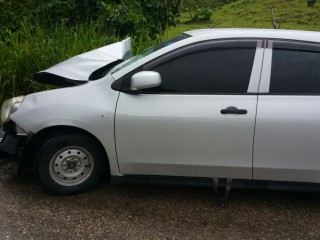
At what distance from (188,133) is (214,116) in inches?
10.5

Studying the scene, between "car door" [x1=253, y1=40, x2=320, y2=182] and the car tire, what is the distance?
56.6 inches

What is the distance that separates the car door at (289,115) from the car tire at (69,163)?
1.44 m

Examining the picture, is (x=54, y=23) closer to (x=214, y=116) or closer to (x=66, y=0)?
(x=66, y=0)

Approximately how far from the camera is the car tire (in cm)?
419

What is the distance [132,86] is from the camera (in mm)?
4008

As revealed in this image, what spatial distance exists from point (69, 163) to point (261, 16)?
1343cm

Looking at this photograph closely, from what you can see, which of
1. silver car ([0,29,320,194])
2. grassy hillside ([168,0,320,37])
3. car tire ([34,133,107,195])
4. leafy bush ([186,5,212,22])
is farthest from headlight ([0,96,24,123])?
leafy bush ([186,5,212,22])

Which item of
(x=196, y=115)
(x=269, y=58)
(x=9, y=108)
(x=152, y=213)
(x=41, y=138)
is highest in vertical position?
(x=269, y=58)

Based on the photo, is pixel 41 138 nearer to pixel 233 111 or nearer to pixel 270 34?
pixel 233 111

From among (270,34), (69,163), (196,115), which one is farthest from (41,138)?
(270,34)

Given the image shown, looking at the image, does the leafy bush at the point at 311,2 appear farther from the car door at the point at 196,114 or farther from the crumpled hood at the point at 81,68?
the car door at the point at 196,114

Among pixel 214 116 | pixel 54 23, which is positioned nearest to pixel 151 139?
pixel 214 116

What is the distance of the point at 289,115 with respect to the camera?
12.7ft

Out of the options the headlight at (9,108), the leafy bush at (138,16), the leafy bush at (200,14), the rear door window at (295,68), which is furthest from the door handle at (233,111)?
the leafy bush at (200,14)
